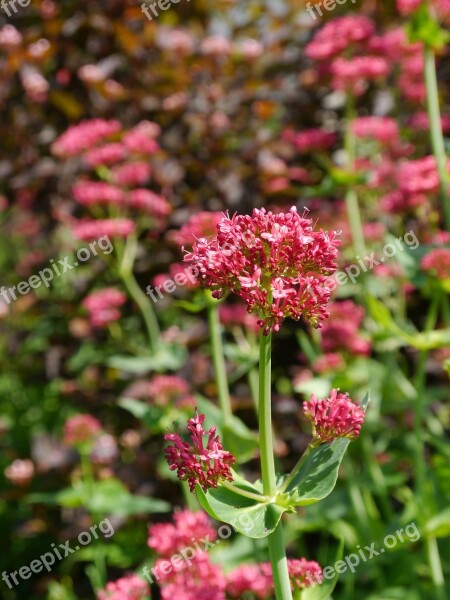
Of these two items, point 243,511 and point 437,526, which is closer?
point 243,511

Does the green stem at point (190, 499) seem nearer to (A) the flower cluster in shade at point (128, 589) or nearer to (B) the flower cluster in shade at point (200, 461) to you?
(A) the flower cluster in shade at point (128, 589)

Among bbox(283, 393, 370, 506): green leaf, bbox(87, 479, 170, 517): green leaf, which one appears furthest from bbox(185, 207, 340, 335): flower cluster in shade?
bbox(87, 479, 170, 517): green leaf

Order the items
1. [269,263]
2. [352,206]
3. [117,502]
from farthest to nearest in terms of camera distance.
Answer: [352,206] → [117,502] → [269,263]

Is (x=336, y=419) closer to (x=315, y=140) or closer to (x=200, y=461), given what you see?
(x=200, y=461)

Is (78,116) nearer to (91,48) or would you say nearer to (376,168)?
(91,48)

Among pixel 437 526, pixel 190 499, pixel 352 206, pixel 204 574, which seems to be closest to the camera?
pixel 204 574

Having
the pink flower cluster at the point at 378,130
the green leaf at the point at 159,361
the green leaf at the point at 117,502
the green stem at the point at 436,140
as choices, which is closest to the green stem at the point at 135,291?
the green leaf at the point at 159,361

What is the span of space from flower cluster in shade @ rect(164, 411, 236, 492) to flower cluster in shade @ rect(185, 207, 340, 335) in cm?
18

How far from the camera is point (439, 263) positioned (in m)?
2.04

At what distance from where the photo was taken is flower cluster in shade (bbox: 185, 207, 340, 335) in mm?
1030

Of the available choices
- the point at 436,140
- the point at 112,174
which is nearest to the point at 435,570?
the point at 436,140

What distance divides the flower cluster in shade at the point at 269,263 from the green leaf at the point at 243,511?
0.26 m

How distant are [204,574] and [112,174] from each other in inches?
80.1

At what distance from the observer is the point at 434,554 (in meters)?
2.07
